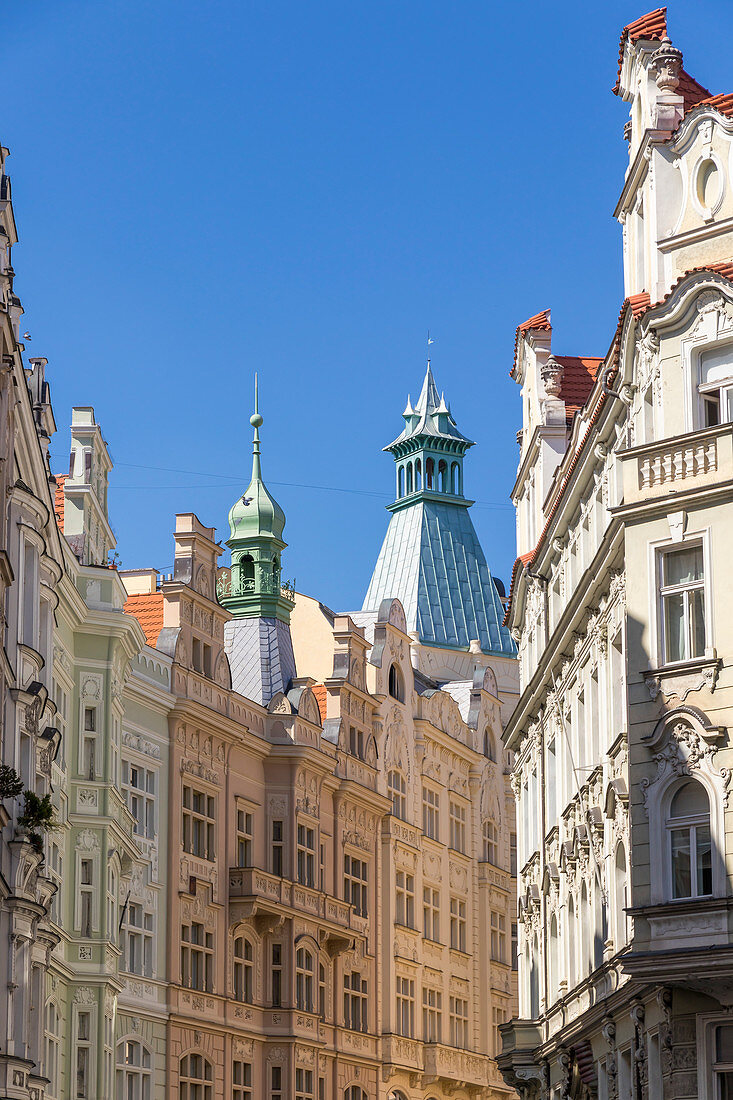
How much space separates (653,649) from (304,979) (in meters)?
31.3

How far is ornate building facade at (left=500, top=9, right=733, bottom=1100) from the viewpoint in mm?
27453

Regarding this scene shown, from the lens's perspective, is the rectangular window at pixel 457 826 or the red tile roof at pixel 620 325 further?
the rectangular window at pixel 457 826

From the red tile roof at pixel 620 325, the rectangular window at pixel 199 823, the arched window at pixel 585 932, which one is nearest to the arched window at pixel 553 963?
the arched window at pixel 585 932

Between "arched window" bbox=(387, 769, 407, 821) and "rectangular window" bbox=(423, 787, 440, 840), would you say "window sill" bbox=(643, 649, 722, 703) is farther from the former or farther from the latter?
"rectangular window" bbox=(423, 787, 440, 840)

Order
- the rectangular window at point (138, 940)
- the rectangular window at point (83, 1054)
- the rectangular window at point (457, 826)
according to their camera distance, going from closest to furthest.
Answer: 1. the rectangular window at point (83, 1054)
2. the rectangular window at point (138, 940)
3. the rectangular window at point (457, 826)

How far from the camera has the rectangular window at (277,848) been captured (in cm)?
5788

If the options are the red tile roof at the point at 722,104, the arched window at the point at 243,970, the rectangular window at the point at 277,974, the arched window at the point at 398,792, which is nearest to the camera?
the red tile roof at the point at 722,104

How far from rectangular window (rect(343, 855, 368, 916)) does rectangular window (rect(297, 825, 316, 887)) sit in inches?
126

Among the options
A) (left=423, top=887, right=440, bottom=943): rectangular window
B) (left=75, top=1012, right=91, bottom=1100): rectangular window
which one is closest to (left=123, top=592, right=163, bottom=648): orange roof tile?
(left=75, top=1012, right=91, bottom=1100): rectangular window

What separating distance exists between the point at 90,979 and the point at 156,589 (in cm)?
1875

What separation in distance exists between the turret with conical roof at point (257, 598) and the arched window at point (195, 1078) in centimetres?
1475

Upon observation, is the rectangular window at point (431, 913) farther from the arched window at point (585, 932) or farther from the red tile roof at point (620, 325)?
the arched window at point (585, 932)

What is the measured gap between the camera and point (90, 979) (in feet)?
141

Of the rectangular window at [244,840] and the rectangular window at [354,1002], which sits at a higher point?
the rectangular window at [244,840]
